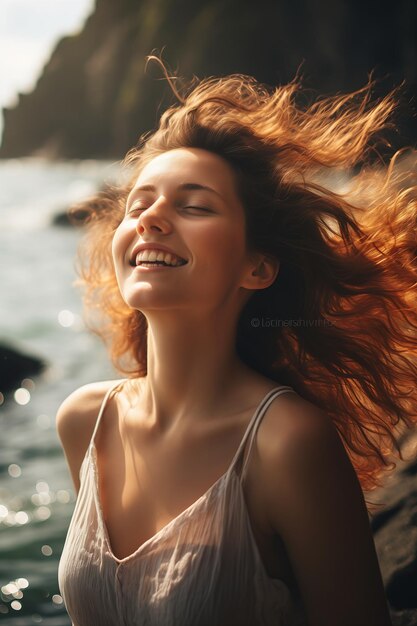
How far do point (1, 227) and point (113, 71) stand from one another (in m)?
15.9

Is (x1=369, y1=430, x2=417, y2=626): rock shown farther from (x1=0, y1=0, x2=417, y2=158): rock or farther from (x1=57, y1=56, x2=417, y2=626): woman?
(x1=0, y1=0, x2=417, y2=158): rock

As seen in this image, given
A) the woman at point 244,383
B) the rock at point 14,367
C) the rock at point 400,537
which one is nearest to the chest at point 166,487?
the woman at point 244,383

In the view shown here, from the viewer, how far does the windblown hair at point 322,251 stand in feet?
5.10

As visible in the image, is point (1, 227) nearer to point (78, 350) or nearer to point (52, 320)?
point (52, 320)

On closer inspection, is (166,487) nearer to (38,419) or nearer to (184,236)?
(184,236)

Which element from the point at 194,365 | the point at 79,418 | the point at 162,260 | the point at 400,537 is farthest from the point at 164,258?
the point at 400,537

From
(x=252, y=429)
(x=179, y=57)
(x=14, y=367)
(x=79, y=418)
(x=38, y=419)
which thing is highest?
(x=252, y=429)

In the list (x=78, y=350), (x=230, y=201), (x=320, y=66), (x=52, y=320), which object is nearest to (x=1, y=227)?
(x=320, y=66)

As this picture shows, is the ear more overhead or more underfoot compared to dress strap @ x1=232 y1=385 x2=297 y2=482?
more overhead

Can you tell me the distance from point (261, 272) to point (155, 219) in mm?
245

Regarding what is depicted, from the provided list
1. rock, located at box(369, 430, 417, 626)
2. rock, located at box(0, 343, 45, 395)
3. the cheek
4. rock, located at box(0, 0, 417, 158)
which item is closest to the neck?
the cheek

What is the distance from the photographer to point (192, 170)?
1.49 m

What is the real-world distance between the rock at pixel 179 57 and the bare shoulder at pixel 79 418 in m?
7.36

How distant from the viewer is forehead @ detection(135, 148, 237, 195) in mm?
1485
